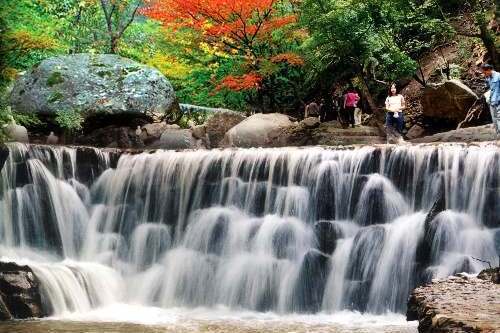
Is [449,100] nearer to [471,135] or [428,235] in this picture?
[471,135]

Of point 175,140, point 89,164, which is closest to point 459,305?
point 89,164

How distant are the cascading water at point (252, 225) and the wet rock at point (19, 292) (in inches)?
10.5

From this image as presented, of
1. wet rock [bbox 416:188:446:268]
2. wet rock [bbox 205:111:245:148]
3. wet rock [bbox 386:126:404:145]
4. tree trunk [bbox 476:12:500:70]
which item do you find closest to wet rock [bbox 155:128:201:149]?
wet rock [bbox 205:111:245:148]

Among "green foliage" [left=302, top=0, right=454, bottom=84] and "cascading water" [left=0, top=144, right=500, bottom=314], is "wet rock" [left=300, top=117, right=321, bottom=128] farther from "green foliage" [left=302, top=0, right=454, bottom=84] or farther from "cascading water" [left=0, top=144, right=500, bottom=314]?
"cascading water" [left=0, top=144, right=500, bottom=314]

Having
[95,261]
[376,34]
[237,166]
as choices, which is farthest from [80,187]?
[376,34]

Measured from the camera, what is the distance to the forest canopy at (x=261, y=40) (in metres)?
17.6

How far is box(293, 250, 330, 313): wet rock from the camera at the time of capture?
10.5 m

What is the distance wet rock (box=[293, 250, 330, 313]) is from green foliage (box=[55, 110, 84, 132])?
31.9ft

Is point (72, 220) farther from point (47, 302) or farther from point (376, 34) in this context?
point (376, 34)

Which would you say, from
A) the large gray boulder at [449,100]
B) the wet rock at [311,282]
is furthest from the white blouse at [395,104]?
the wet rock at [311,282]

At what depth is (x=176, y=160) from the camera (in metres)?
13.9

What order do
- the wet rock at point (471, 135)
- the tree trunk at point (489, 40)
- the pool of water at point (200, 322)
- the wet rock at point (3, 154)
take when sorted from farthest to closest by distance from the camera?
the tree trunk at point (489, 40), the wet rock at point (471, 135), the wet rock at point (3, 154), the pool of water at point (200, 322)

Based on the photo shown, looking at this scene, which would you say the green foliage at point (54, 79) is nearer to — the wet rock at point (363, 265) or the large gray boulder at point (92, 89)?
the large gray boulder at point (92, 89)

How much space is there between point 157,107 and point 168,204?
6.52 metres
